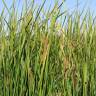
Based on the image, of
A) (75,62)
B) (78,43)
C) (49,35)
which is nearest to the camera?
(49,35)

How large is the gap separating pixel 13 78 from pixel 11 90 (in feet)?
0.23

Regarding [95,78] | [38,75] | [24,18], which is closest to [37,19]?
[24,18]

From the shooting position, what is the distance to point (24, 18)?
210 cm

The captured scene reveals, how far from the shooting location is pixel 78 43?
7.86 feet

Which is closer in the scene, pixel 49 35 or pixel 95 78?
pixel 49 35

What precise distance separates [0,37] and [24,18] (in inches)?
8.1

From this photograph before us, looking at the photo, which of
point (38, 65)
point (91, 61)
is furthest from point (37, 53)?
point (91, 61)

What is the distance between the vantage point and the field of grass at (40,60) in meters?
1.94

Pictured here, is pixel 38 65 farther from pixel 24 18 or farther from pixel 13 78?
pixel 24 18

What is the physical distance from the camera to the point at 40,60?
1.94m

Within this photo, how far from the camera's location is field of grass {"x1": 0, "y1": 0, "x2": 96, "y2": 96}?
1.94m

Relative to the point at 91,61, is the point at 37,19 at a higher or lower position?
higher

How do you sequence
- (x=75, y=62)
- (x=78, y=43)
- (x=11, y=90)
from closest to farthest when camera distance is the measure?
(x=11, y=90) < (x=75, y=62) < (x=78, y=43)

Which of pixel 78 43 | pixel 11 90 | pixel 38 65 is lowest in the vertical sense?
pixel 11 90
